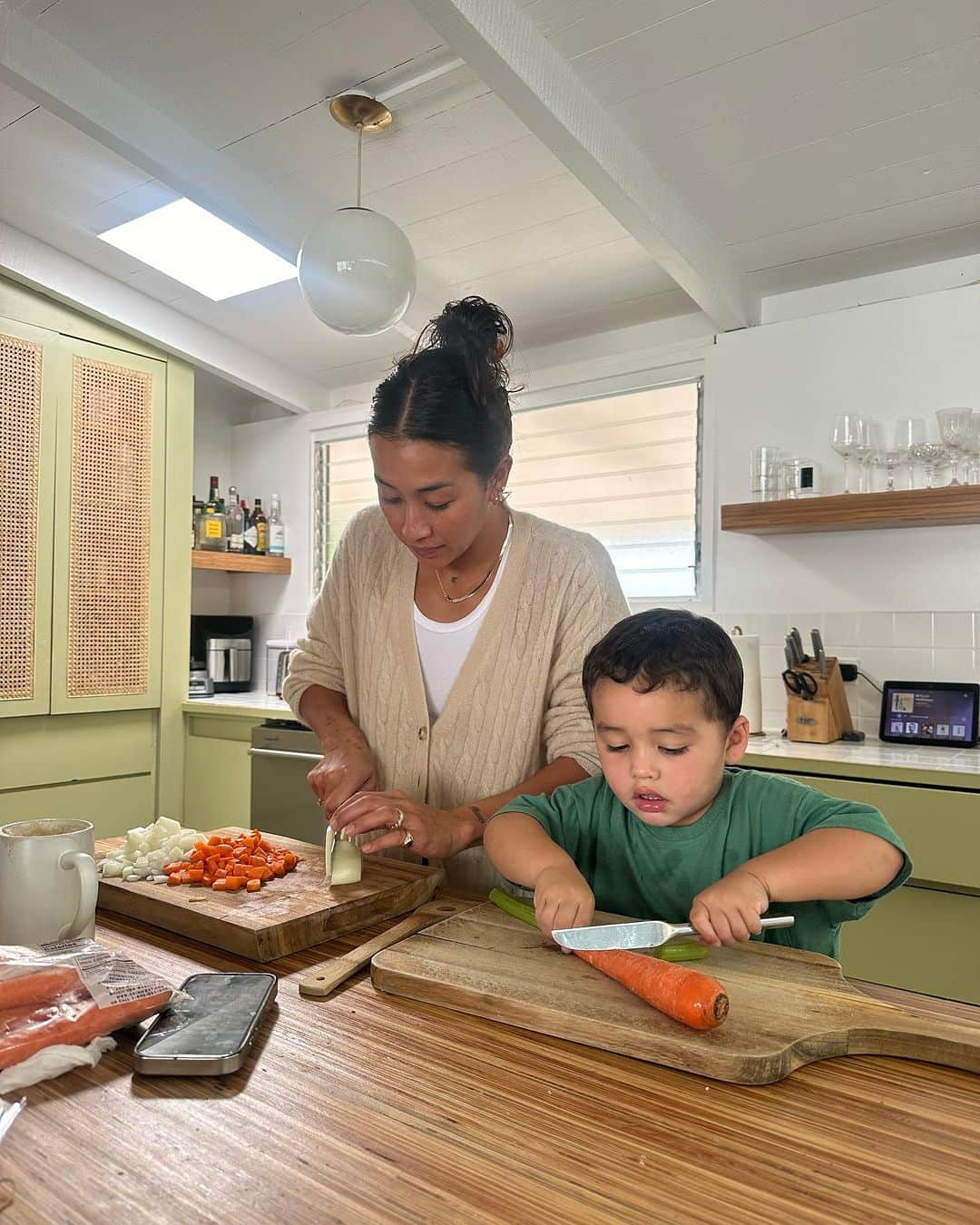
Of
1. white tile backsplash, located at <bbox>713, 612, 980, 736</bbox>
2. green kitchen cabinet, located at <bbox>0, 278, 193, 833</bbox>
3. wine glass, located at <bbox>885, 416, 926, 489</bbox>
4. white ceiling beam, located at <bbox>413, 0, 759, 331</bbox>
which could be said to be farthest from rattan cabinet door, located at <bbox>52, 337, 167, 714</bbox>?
wine glass, located at <bbox>885, 416, 926, 489</bbox>

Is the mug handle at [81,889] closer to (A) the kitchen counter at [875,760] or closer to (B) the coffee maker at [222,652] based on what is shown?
(A) the kitchen counter at [875,760]

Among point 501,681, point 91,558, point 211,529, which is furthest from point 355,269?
point 211,529

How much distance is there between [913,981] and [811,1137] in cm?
181

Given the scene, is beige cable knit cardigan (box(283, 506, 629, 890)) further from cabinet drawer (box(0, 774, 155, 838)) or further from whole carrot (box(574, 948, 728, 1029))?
cabinet drawer (box(0, 774, 155, 838))

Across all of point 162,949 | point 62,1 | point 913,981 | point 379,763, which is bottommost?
point 913,981

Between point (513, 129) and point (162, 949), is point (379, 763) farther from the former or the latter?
point (513, 129)

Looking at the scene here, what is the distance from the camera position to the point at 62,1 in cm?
227

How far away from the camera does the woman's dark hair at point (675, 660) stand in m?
1.06

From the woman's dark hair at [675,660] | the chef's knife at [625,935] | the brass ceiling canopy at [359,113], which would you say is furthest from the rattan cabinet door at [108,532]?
the chef's knife at [625,935]

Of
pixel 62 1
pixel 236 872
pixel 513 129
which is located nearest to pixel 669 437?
pixel 513 129

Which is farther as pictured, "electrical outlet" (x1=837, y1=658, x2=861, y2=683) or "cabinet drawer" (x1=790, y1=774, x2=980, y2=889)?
"electrical outlet" (x1=837, y1=658, x2=861, y2=683)

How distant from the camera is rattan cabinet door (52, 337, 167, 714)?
3.54 metres

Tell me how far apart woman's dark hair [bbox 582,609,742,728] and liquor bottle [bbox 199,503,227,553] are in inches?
132

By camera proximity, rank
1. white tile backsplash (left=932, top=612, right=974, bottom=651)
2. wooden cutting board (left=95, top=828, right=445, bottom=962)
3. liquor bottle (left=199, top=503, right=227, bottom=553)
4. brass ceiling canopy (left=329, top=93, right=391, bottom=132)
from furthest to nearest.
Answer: liquor bottle (left=199, top=503, right=227, bottom=553)
white tile backsplash (left=932, top=612, right=974, bottom=651)
brass ceiling canopy (left=329, top=93, right=391, bottom=132)
wooden cutting board (left=95, top=828, right=445, bottom=962)
